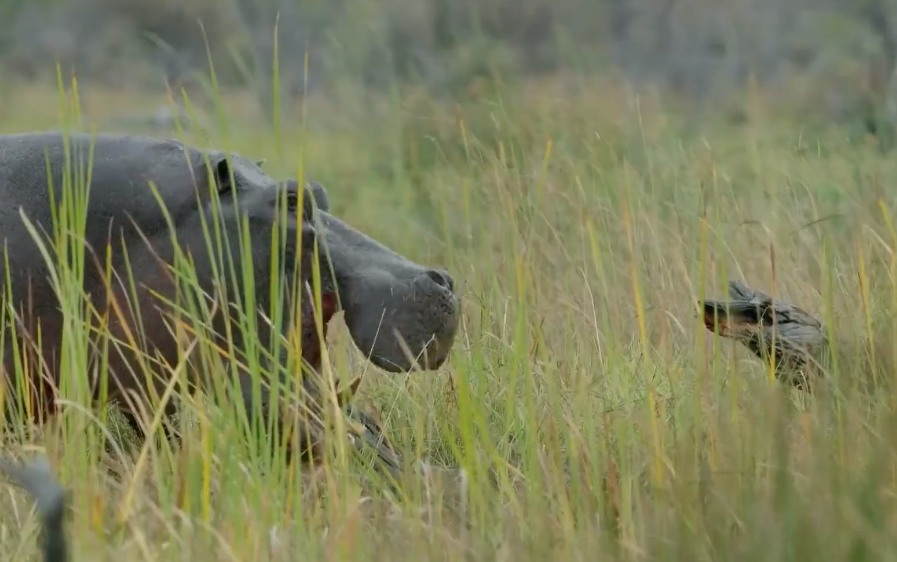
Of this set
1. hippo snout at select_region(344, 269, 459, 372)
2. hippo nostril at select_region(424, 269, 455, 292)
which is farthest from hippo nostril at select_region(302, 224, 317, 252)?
hippo nostril at select_region(424, 269, 455, 292)

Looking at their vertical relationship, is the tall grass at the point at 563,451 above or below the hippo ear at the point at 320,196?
below

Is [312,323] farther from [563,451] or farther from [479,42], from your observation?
[479,42]

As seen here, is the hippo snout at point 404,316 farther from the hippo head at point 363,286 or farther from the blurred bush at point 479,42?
the blurred bush at point 479,42

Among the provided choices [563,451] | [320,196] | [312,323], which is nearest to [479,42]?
[320,196]

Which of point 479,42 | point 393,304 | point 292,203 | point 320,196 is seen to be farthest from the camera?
point 479,42

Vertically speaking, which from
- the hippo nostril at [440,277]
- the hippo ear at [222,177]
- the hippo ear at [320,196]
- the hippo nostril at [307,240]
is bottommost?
the hippo nostril at [440,277]

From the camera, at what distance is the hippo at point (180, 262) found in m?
2.24

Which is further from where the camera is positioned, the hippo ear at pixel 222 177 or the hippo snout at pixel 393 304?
the hippo ear at pixel 222 177

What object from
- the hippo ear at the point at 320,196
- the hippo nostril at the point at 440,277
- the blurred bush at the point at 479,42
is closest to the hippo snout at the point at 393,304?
the hippo nostril at the point at 440,277

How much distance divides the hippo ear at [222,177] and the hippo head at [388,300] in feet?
0.53

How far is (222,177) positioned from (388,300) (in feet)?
1.38

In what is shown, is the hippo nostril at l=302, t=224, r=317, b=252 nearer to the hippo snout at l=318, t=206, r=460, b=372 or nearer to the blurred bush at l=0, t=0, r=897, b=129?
the hippo snout at l=318, t=206, r=460, b=372

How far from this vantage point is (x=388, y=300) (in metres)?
2.22

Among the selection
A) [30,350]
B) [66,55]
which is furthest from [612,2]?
[30,350]
